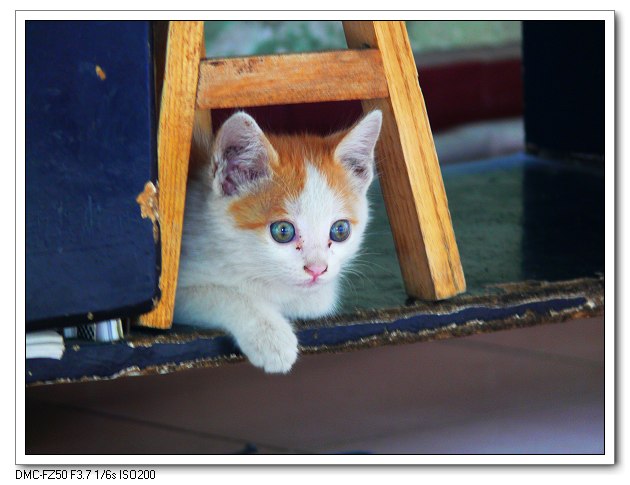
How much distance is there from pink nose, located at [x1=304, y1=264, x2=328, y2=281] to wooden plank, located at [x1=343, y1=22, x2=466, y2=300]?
205 mm

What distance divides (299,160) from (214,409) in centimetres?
51

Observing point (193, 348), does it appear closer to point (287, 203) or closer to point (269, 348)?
point (269, 348)

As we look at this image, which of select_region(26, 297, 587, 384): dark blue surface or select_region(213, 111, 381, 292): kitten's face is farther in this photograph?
select_region(213, 111, 381, 292): kitten's face

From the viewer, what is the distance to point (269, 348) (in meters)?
1.33

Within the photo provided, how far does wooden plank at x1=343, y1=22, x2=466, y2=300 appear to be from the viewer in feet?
4.63

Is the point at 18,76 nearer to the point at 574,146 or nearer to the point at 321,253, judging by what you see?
the point at 321,253

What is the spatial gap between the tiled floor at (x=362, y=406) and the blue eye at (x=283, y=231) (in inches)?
14.0

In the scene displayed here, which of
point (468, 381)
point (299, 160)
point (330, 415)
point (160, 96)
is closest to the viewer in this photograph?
point (160, 96)

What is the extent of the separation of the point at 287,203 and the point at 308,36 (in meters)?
1.80

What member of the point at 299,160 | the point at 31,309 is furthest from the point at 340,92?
the point at 31,309

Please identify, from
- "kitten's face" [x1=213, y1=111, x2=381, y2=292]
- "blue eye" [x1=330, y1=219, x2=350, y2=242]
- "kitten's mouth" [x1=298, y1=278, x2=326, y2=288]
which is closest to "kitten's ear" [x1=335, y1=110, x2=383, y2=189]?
"kitten's face" [x1=213, y1=111, x2=381, y2=292]

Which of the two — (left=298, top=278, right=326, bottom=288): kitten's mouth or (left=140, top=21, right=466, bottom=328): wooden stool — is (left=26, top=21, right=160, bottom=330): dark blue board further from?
(left=298, top=278, right=326, bottom=288): kitten's mouth

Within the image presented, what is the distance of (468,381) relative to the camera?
5.79ft

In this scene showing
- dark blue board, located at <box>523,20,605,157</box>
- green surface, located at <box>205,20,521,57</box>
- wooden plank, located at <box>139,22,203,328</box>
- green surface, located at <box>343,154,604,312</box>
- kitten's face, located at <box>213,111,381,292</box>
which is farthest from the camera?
green surface, located at <box>205,20,521,57</box>
